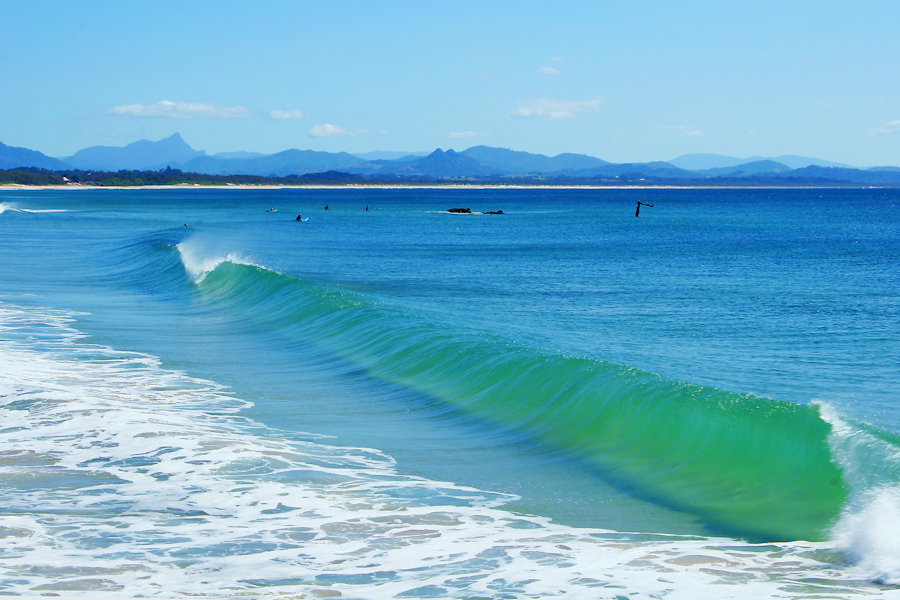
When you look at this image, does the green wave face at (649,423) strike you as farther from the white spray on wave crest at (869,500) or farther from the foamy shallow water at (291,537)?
the foamy shallow water at (291,537)

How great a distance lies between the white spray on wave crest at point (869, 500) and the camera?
22.3 feet

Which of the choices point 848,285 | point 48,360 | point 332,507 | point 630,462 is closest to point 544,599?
point 332,507

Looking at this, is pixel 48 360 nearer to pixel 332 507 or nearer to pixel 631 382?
pixel 332 507

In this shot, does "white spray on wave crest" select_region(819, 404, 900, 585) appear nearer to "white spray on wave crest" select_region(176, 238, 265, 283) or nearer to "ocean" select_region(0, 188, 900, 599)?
"ocean" select_region(0, 188, 900, 599)

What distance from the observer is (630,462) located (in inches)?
401

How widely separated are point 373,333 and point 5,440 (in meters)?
9.11

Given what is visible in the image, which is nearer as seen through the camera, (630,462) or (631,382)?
(630,462)

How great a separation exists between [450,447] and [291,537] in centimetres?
356

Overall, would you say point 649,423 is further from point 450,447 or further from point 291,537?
point 291,537

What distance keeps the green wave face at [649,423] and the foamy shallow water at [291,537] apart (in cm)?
130

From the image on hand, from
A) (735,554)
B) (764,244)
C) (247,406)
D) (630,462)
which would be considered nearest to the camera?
(735,554)

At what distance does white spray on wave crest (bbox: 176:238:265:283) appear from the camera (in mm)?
33556

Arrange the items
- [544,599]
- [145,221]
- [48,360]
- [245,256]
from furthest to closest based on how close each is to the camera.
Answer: [145,221]
[245,256]
[48,360]
[544,599]

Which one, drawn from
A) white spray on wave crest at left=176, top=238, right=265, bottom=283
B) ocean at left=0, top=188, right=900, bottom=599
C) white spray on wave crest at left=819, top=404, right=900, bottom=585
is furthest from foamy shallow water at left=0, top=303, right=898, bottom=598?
white spray on wave crest at left=176, top=238, right=265, bottom=283
